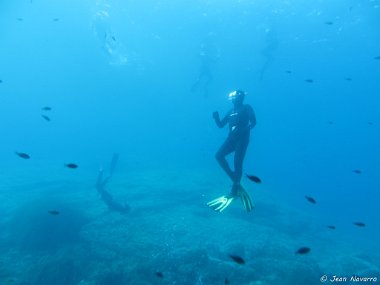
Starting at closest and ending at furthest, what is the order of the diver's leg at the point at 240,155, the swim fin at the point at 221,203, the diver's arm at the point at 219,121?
the swim fin at the point at 221,203 → the diver's leg at the point at 240,155 → the diver's arm at the point at 219,121

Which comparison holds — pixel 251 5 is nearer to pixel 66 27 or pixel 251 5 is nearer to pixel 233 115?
pixel 233 115

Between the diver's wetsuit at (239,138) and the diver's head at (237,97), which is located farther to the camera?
the diver's head at (237,97)

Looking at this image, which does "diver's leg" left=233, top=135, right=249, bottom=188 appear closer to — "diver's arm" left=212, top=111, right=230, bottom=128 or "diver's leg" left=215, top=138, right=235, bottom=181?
"diver's leg" left=215, top=138, right=235, bottom=181

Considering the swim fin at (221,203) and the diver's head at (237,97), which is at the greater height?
the diver's head at (237,97)

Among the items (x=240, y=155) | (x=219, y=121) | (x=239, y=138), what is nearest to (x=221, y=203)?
(x=240, y=155)

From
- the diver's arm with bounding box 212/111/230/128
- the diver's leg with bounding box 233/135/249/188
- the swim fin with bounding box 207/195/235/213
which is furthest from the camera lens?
the diver's arm with bounding box 212/111/230/128

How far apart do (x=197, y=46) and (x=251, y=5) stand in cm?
2514

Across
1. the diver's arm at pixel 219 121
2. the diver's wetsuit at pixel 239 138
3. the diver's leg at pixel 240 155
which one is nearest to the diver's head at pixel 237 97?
the diver's wetsuit at pixel 239 138

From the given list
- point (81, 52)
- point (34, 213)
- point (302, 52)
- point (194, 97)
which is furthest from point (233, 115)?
point (194, 97)

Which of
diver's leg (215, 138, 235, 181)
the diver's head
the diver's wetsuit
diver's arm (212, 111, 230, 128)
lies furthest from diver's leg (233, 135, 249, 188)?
the diver's head

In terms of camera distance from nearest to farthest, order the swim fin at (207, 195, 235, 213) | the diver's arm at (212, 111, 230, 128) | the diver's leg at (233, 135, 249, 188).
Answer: the swim fin at (207, 195, 235, 213)
the diver's leg at (233, 135, 249, 188)
the diver's arm at (212, 111, 230, 128)

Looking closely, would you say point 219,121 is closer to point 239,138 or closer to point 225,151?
point 239,138

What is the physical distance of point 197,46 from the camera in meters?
65.6

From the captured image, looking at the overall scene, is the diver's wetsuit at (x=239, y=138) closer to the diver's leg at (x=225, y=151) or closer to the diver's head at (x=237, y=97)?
the diver's leg at (x=225, y=151)
